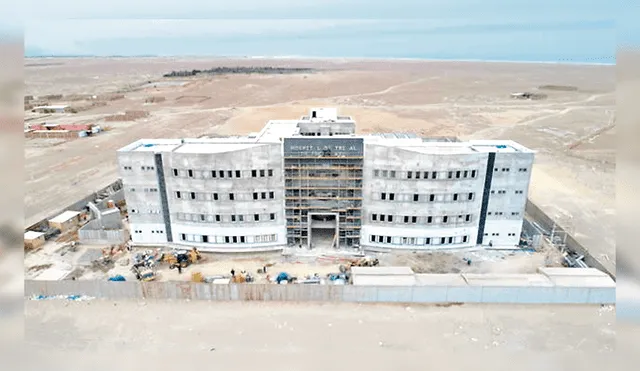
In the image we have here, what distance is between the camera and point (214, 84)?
16900 cm

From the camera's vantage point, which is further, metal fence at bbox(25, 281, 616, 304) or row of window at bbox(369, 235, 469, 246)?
row of window at bbox(369, 235, 469, 246)

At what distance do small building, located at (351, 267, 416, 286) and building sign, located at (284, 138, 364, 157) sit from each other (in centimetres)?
1065

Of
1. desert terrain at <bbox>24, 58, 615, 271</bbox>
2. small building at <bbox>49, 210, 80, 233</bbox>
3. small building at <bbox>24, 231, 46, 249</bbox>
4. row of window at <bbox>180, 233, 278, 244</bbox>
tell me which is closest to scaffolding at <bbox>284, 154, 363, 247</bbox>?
row of window at <bbox>180, 233, 278, 244</bbox>

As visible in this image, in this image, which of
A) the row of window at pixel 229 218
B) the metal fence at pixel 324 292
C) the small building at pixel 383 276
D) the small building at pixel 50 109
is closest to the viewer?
the metal fence at pixel 324 292

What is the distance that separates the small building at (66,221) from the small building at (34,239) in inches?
85.7

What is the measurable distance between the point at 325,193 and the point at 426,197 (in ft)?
31.1

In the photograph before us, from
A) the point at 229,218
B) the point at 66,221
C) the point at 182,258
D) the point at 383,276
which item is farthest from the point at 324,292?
the point at 66,221

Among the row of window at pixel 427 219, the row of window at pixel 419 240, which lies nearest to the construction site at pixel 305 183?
the row of window at pixel 427 219

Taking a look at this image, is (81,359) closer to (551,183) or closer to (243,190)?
(243,190)

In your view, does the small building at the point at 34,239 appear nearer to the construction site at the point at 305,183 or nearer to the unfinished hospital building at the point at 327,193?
the construction site at the point at 305,183

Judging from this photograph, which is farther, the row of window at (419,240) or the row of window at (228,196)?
the row of window at (419,240)

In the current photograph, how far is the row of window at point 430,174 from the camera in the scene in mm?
37438

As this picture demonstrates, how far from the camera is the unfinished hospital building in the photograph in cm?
3747

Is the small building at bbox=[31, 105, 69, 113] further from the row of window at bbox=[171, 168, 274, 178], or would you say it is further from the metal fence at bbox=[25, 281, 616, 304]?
the metal fence at bbox=[25, 281, 616, 304]
